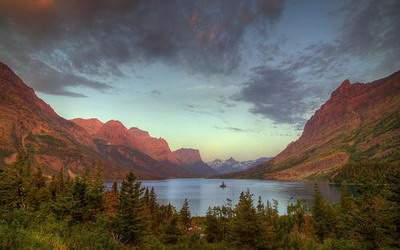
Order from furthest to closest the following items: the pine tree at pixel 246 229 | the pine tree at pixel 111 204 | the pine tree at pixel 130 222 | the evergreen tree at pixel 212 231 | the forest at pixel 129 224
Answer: the evergreen tree at pixel 212 231, the pine tree at pixel 111 204, the pine tree at pixel 130 222, the pine tree at pixel 246 229, the forest at pixel 129 224

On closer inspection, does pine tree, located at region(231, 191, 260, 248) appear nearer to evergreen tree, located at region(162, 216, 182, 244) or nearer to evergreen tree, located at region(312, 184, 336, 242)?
evergreen tree, located at region(162, 216, 182, 244)

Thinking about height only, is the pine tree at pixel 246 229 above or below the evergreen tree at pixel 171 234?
above

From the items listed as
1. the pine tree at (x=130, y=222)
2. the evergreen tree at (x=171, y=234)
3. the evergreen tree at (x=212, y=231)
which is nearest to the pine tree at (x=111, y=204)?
the pine tree at (x=130, y=222)

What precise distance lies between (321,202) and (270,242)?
61355mm

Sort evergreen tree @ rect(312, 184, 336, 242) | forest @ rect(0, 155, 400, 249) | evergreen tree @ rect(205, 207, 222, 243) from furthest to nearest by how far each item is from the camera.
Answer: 1. evergreen tree @ rect(312, 184, 336, 242)
2. evergreen tree @ rect(205, 207, 222, 243)
3. forest @ rect(0, 155, 400, 249)

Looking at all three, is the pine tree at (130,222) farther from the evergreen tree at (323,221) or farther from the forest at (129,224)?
the evergreen tree at (323,221)

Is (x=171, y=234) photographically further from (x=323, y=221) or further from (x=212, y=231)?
(x=323, y=221)

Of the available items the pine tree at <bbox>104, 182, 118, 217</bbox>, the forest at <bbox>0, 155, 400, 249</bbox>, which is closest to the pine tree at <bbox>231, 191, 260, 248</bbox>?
the forest at <bbox>0, 155, 400, 249</bbox>

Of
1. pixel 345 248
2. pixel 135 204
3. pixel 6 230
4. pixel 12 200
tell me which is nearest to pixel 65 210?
pixel 135 204

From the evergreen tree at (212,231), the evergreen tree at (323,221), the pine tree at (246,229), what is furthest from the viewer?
the evergreen tree at (323,221)

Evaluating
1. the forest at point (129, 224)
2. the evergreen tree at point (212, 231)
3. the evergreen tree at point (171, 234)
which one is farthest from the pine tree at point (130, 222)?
the evergreen tree at point (212, 231)

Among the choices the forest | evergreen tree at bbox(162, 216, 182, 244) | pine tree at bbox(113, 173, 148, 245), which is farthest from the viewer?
evergreen tree at bbox(162, 216, 182, 244)

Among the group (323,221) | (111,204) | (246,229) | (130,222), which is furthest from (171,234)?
(323,221)

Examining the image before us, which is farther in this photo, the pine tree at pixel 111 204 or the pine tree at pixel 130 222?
the pine tree at pixel 111 204
